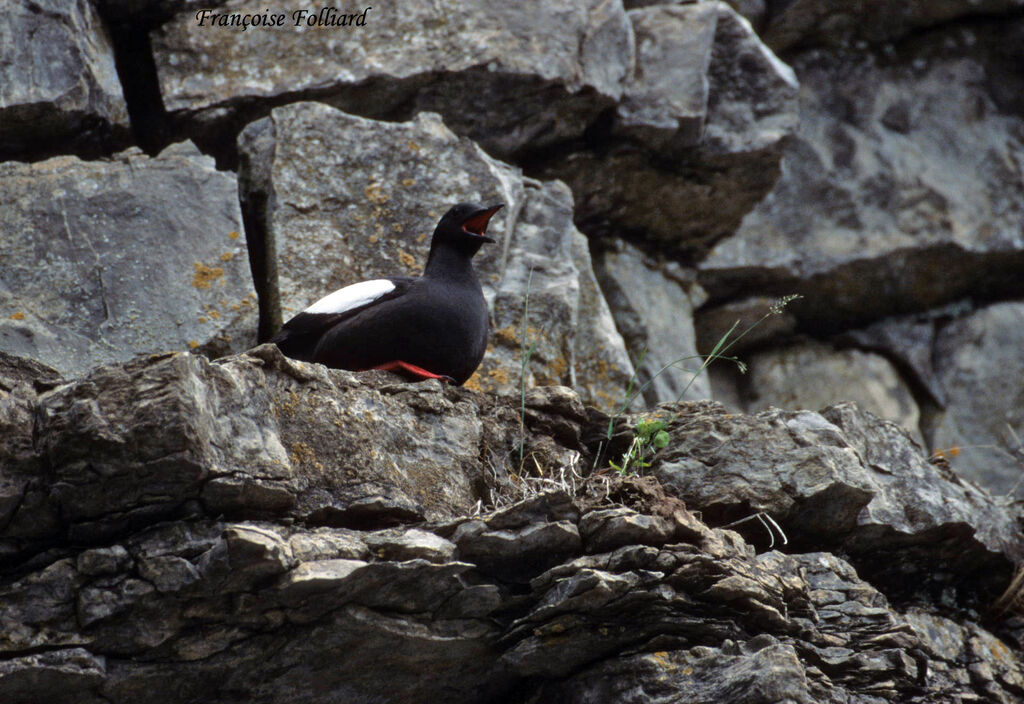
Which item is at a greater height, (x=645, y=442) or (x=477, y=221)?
(x=477, y=221)

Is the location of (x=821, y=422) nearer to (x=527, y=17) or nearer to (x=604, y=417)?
(x=604, y=417)

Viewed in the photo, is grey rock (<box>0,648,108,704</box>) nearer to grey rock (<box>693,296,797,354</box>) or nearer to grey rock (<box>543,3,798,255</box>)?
grey rock (<box>543,3,798,255</box>)

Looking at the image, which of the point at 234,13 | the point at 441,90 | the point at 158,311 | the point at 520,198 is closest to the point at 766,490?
Answer: the point at 520,198

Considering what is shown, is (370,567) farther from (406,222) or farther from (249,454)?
(406,222)

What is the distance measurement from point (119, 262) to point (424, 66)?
250 cm

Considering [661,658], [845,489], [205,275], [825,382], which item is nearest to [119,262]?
[205,275]

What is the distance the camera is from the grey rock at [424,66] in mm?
6949

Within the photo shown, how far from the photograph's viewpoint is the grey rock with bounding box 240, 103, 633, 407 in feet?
19.9

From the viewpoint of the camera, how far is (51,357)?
519 centimetres

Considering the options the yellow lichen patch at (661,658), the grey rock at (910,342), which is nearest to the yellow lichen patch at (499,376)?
the yellow lichen patch at (661,658)

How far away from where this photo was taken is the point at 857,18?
1084 cm

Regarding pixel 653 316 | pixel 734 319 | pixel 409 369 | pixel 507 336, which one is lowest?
pixel 734 319

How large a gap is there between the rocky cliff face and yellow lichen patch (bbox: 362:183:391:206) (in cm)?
2

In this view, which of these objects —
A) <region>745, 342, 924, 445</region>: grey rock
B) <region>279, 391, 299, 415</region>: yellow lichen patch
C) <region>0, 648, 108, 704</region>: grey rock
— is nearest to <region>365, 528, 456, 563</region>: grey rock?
<region>279, 391, 299, 415</region>: yellow lichen patch
